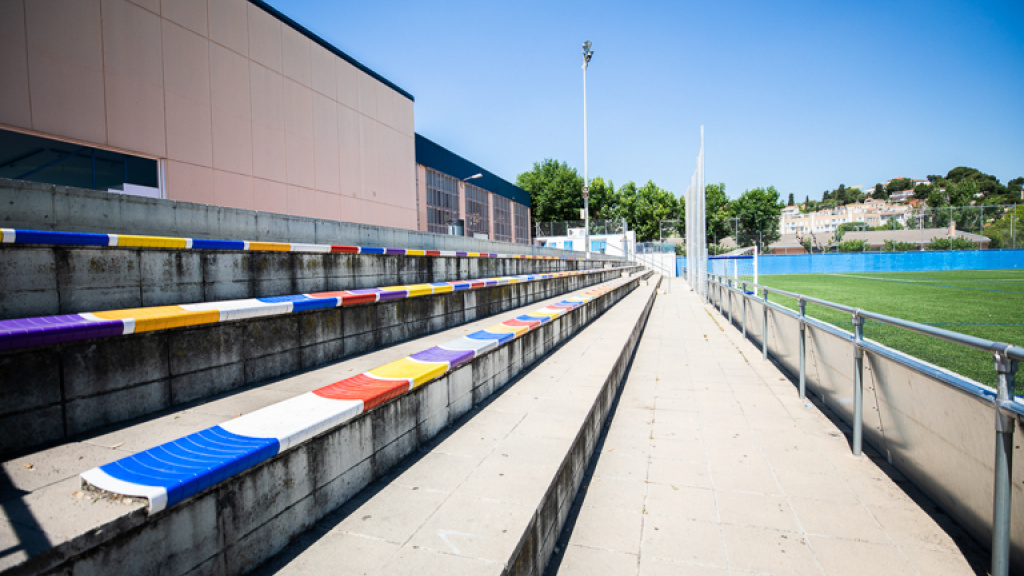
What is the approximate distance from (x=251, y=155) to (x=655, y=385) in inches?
375

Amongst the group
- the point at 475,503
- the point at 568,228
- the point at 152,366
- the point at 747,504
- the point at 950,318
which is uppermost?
the point at 568,228

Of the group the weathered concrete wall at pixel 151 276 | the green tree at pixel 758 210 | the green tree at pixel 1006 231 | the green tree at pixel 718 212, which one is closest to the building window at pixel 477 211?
the weathered concrete wall at pixel 151 276

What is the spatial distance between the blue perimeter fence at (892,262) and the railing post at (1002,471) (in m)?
36.9

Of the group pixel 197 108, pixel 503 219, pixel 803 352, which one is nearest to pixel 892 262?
pixel 503 219

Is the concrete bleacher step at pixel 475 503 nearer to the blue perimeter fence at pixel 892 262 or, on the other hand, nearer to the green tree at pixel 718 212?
the blue perimeter fence at pixel 892 262

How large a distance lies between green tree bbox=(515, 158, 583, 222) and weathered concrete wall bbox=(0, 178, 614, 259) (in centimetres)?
4313

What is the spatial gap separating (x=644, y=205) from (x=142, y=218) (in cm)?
5959

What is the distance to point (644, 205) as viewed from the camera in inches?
2296

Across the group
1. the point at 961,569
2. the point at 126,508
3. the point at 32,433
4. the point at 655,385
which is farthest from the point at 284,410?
the point at 655,385

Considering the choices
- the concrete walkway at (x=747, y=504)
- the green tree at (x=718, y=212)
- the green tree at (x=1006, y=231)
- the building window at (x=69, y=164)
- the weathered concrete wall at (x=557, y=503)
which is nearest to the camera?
the weathered concrete wall at (x=557, y=503)

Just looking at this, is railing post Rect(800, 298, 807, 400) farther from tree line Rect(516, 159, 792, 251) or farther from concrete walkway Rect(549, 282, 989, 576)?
tree line Rect(516, 159, 792, 251)

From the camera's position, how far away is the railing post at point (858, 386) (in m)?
3.52

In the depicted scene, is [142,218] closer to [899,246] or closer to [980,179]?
[899,246]

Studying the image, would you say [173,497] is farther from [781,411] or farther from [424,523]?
[781,411]
